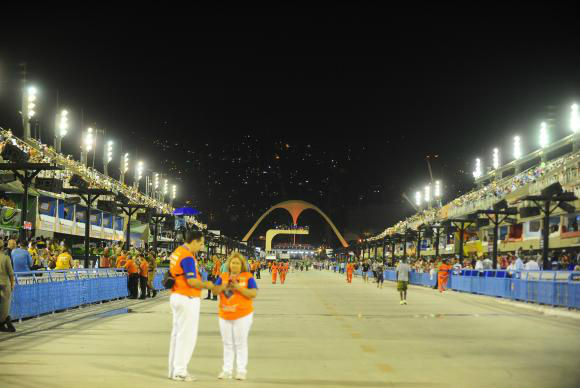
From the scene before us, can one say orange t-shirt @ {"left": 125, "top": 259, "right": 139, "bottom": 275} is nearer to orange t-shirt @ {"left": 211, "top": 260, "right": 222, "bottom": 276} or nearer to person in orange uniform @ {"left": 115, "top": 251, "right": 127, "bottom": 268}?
person in orange uniform @ {"left": 115, "top": 251, "right": 127, "bottom": 268}

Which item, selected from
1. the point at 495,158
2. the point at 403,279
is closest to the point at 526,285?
the point at 403,279

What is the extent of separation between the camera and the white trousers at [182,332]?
8609 millimetres

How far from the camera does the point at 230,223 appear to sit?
19900 cm

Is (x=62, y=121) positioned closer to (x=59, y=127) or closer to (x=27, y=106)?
(x=59, y=127)

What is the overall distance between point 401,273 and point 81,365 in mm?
18792

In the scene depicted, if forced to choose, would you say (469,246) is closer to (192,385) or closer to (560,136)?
(560,136)

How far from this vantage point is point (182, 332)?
8.62m

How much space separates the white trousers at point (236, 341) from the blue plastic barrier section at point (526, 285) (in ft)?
50.1

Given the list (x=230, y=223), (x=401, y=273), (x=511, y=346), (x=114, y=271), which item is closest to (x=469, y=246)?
(x=401, y=273)

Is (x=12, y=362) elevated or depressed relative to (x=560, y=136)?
depressed

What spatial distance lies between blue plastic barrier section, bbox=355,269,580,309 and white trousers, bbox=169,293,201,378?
15.7m

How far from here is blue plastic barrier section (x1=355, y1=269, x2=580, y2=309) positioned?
72.3 feet

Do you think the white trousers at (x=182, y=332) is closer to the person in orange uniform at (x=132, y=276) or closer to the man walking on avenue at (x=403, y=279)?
the person in orange uniform at (x=132, y=276)

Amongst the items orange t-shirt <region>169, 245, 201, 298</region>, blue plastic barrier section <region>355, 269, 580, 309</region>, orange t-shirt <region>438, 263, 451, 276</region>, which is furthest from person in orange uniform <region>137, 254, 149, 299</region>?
orange t-shirt <region>169, 245, 201, 298</region>
